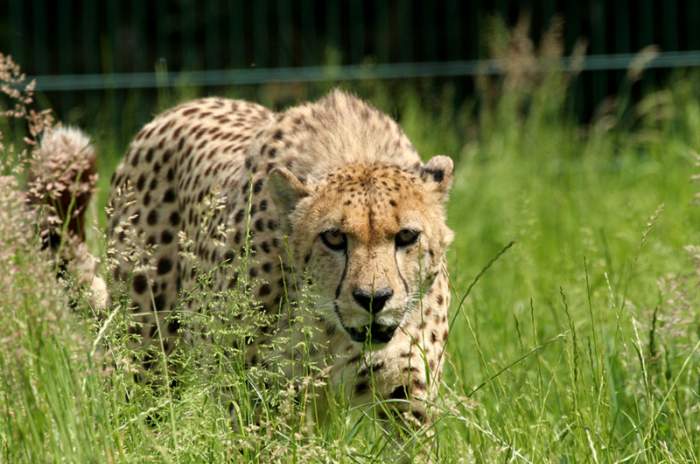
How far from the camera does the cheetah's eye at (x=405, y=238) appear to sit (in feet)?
8.60

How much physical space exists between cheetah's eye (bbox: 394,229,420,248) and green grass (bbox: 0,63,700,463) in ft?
0.44

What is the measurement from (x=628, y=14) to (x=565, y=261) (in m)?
4.11

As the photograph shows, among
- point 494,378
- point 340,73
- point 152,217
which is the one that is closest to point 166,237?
point 152,217

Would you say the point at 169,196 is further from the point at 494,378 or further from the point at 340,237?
the point at 494,378

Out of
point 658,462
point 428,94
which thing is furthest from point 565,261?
point 428,94

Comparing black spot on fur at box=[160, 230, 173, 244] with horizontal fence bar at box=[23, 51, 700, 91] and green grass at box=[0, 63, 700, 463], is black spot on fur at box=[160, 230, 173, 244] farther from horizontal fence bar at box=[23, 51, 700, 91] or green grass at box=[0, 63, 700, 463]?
horizontal fence bar at box=[23, 51, 700, 91]

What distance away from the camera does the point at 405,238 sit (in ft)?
8.63

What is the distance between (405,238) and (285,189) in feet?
0.89

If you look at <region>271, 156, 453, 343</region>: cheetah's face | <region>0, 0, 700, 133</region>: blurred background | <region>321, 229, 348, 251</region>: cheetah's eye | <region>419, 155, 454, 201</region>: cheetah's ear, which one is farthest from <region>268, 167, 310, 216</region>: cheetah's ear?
<region>0, 0, 700, 133</region>: blurred background

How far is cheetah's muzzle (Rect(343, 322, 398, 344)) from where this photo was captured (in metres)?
2.54

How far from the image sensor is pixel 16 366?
1993 millimetres

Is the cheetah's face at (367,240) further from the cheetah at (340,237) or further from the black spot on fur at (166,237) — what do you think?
the black spot on fur at (166,237)

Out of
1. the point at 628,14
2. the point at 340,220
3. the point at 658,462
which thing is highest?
the point at 628,14

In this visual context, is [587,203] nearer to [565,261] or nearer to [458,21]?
[565,261]
